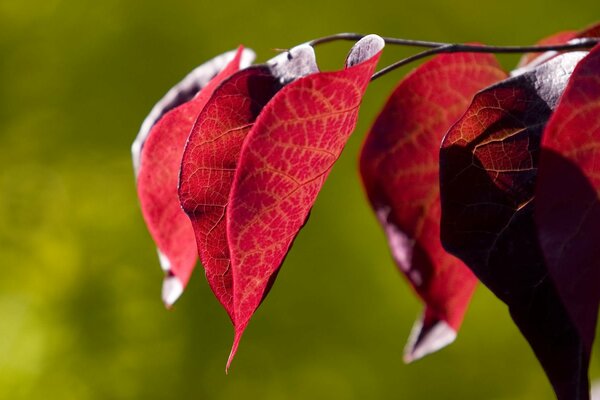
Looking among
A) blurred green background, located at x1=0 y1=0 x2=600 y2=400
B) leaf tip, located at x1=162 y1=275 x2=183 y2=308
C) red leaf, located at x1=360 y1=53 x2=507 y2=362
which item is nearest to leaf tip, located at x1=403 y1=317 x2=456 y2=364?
red leaf, located at x1=360 y1=53 x2=507 y2=362

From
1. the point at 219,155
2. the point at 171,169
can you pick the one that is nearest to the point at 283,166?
the point at 219,155

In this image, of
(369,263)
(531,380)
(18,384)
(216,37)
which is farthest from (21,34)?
(531,380)

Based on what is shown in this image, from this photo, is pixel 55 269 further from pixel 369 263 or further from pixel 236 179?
pixel 236 179

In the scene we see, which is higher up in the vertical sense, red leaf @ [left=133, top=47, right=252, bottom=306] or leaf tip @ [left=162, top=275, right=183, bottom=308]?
red leaf @ [left=133, top=47, right=252, bottom=306]

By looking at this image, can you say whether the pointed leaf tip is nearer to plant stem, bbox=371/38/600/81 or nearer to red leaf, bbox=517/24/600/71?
plant stem, bbox=371/38/600/81

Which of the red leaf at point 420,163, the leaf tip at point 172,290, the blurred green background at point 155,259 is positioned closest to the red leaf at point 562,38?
the red leaf at point 420,163

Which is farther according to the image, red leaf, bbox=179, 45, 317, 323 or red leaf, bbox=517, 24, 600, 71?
red leaf, bbox=517, 24, 600, 71
